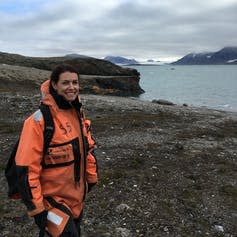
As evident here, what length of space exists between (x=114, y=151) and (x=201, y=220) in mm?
4620

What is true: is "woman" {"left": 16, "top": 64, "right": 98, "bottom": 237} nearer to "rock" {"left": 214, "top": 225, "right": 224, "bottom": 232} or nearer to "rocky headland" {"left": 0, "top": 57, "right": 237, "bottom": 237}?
"rocky headland" {"left": 0, "top": 57, "right": 237, "bottom": 237}

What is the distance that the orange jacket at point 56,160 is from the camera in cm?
452

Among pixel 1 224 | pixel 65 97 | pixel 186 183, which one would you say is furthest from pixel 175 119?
pixel 65 97

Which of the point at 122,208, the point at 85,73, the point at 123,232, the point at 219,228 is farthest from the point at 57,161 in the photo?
the point at 85,73

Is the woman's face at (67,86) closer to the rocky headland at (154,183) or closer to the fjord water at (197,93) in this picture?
the rocky headland at (154,183)

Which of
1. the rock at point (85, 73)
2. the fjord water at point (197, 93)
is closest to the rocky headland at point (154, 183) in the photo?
the rock at point (85, 73)

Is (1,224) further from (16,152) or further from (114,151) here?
(114,151)

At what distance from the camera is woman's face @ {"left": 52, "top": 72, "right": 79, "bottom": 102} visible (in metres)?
4.84

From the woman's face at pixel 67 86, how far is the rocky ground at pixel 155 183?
345 cm

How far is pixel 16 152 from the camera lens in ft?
15.3

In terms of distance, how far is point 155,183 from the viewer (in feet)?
32.6

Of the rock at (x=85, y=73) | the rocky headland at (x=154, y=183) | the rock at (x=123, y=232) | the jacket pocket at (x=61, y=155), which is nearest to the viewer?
the jacket pocket at (x=61, y=155)

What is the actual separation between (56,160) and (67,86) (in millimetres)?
815

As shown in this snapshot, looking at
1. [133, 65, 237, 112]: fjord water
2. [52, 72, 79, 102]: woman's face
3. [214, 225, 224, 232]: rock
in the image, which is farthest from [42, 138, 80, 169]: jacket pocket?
[133, 65, 237, 112]: fjord water
